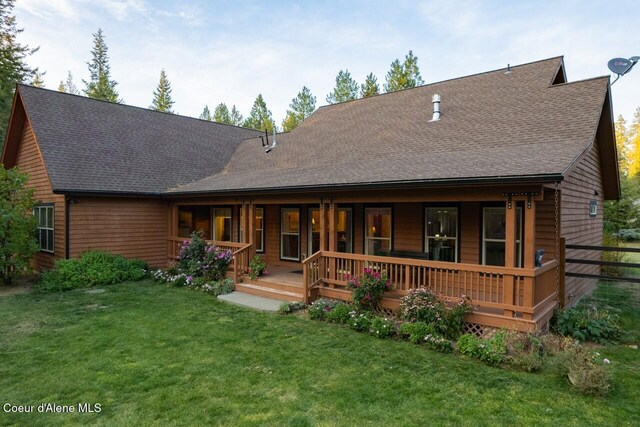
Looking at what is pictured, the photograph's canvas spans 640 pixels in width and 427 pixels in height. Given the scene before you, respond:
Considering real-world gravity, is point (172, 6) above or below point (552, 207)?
above

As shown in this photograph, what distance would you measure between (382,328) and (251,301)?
11.4ft

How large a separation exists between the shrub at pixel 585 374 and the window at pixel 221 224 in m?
10.7

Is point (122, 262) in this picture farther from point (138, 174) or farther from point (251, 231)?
point (251, 231)

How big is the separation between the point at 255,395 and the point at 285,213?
8.09m

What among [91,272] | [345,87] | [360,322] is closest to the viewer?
[360,322]

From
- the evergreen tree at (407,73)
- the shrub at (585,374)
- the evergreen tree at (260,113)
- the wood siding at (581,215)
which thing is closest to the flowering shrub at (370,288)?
the shrub at (585,374)

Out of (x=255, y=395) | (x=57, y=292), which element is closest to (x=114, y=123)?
(x=57, y=292)

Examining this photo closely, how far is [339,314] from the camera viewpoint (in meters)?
7.02

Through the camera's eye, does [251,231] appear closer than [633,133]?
Yes

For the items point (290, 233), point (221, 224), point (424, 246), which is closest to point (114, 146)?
point (221, 224)

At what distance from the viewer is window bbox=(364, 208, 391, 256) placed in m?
9.56

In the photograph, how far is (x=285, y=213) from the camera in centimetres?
1205

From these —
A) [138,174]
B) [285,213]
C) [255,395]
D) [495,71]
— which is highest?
[495,71]

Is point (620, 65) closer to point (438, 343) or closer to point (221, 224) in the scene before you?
point (438, 343)
